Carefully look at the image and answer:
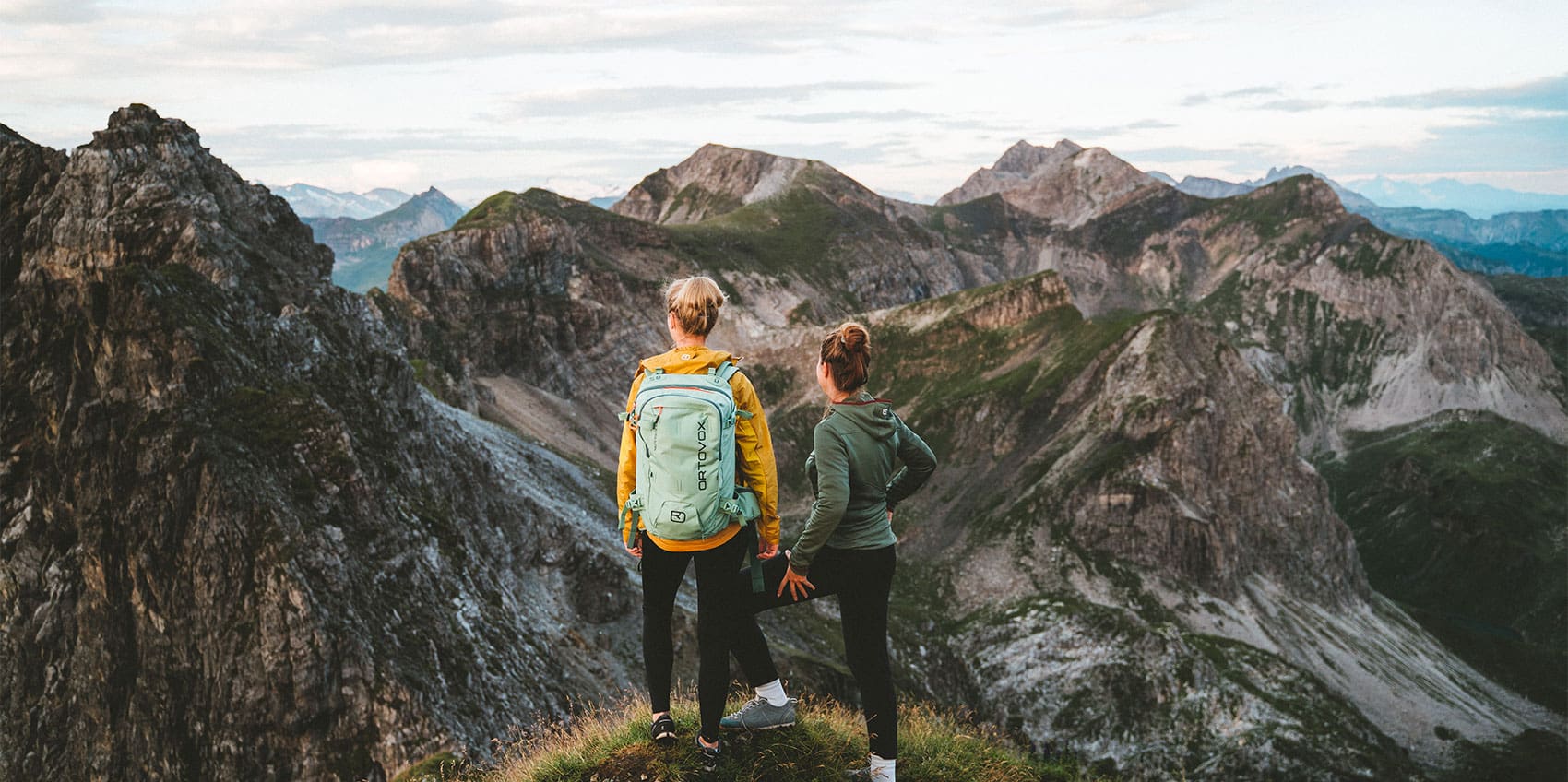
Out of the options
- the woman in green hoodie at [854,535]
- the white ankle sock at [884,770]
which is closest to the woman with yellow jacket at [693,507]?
the woman in green hoodie at [854,535]

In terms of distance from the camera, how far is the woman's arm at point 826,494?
949cm

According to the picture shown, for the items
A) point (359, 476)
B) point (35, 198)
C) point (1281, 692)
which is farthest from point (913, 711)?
point (1281, 692)

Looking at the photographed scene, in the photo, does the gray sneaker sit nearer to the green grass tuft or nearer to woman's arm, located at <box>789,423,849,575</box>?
the green grass tuft

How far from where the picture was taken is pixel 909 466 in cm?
1069

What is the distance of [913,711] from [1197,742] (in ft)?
208

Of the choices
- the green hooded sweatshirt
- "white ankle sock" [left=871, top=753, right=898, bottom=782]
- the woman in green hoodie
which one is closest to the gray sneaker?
the woman in green hoodie

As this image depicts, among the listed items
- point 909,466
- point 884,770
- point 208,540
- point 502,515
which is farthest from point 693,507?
point 502,515

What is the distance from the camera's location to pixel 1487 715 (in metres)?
91.0

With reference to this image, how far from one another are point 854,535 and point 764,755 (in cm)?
280

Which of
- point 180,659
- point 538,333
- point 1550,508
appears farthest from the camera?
point 1550,508

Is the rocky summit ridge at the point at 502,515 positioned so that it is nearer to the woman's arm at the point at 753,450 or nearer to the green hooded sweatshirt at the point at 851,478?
the woman's arm at the point at 753,450

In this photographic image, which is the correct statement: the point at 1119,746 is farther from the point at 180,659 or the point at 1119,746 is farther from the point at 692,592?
the point at 180,659

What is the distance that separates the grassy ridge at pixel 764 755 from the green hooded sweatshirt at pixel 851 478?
2.28 m

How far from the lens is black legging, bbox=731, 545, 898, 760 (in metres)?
9.98
